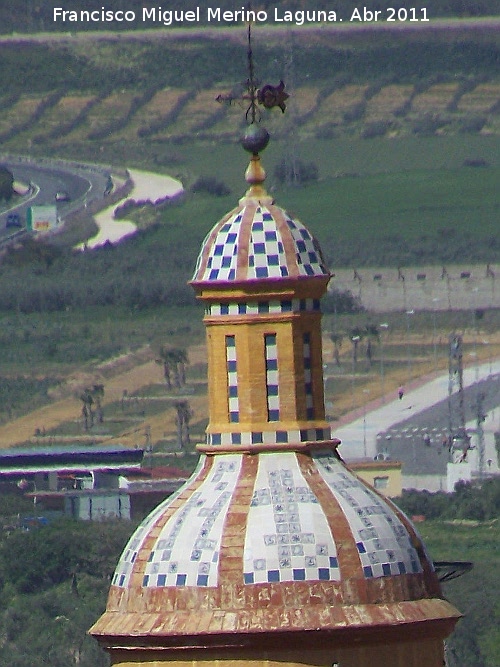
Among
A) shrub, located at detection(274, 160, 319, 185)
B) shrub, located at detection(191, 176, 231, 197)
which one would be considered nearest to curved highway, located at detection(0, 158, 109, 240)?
shrub, located at detection(191, 176, 231, 197)

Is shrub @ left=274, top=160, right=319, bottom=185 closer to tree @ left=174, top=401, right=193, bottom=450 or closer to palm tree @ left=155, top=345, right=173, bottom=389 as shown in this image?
palm tree @ left=155, top=345, right=173, bottom=389

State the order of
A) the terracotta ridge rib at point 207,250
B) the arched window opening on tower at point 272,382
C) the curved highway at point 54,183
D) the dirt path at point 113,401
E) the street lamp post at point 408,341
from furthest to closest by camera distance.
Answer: the curved highway at point 54,183 → the street lamp post at point 408,341 → the dirt path at point 113,401 → the terracotta ridge rib at point 207,250 → the arched window opening on tower at point 272,382

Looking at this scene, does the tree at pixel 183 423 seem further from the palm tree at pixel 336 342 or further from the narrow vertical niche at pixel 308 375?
the narrow vertical niche at pixel 308 375

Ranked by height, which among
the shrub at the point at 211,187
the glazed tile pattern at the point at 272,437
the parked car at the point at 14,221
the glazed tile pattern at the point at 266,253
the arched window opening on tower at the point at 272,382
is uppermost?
the shrub at the point at 211,187

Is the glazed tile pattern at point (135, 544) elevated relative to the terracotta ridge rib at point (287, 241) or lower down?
lower down

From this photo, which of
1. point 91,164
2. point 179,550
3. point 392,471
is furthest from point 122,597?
point 91,164

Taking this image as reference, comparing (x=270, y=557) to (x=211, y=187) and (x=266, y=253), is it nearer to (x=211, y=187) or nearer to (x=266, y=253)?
(x=266, y=253)

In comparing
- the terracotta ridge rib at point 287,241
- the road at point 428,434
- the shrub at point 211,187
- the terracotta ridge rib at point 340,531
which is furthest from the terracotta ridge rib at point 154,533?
the shrub at point 211,187
